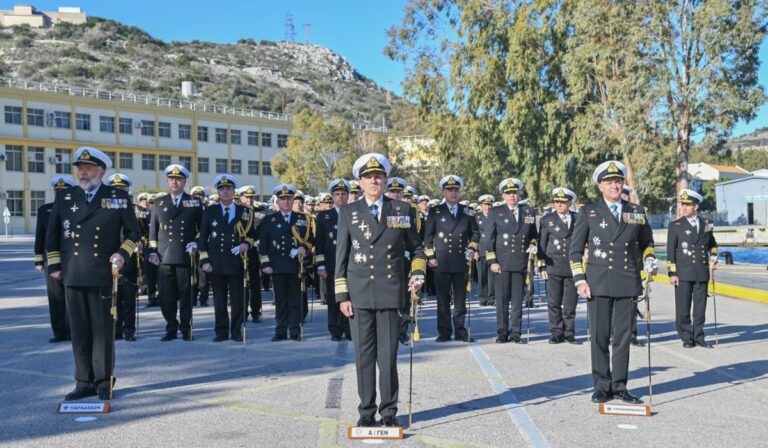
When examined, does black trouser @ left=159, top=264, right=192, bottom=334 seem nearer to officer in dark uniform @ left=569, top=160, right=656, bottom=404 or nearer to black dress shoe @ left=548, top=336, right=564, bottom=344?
black dress shoe @ left=548, top=336, right=564, bottom=344

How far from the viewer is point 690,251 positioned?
36.2 ft

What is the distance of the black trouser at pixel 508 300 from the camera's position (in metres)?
10.9

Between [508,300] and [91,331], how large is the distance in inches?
233

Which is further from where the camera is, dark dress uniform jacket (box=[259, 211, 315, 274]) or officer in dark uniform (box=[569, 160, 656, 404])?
dark dress uniform jacket (box=[259, 211, 315, 274])

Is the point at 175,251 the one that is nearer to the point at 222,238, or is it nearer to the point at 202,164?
the point at 222,238

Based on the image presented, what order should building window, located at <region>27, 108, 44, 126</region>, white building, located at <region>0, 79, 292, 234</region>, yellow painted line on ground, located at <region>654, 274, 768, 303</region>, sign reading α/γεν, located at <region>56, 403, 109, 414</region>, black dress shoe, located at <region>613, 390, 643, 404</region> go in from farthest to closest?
building window, located at <region>27, 108, 44, 126</region> < white building, located at <region>0, 79, 292, 234</region> < yellow painted line on ground, located at <region>654, 274, 768, 303</region> < black dress shoe, located at <region>613, 390, 643, 404</region> < sign reading α/γεν, located at <region>56, 403, 109, 414</region>

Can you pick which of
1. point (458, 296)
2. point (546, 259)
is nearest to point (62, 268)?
point (458, 296)

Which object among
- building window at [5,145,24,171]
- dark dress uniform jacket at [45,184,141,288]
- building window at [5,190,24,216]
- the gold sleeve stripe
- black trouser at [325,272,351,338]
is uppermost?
building window at [5,145,24,171]

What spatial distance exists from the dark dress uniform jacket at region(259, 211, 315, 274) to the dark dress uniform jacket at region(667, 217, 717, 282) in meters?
5.47

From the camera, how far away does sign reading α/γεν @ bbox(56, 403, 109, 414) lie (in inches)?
270

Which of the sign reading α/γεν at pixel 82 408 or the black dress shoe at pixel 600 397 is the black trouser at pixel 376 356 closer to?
the black dress shoe at pixel 600 397

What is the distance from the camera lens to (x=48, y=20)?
559ft

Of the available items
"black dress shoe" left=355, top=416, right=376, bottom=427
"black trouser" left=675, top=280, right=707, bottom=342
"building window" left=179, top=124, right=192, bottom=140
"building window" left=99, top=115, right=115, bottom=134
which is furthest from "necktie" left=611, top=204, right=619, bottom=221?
"building window" left=179, top=124, right=192, bottom=140

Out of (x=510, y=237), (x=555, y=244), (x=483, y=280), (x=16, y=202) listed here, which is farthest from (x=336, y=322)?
(x=16, y=202)
